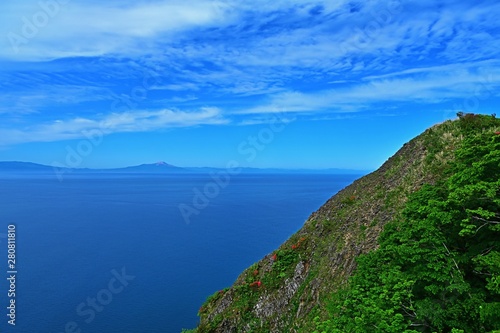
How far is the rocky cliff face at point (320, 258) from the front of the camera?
2560cm

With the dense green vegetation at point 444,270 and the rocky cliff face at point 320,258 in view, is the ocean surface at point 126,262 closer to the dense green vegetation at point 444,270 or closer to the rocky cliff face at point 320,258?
the rocky cliff face at point 320,258

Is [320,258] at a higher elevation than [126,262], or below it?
below

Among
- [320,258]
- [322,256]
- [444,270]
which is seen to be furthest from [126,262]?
[444,270]

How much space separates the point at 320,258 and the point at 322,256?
9.8 inches

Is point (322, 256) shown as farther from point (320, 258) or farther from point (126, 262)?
point (126, 262)

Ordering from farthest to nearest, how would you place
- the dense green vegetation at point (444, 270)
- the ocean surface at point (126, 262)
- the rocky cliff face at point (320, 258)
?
the ocean surface at point (126, 262), the rocky cliff face at point (320, 258), the dense green vegetation at point (444, 270)

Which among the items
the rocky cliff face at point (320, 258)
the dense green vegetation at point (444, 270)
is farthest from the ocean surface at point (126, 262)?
the dense green vegetation at point (444, 270)

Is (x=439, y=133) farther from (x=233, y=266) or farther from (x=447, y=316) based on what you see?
(x=233, y=266)

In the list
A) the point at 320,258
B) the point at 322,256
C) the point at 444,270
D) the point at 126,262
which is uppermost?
the point at 126,262

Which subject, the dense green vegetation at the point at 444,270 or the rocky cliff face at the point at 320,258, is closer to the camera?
the dense green vegetation at the point at 444,270

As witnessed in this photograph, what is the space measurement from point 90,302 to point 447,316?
214 ft

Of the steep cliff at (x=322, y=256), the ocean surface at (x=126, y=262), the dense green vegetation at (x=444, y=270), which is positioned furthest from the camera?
the ocean surface at (x=126, y=262)

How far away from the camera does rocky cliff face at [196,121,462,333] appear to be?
84.0 feet

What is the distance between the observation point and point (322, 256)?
3009 cm
